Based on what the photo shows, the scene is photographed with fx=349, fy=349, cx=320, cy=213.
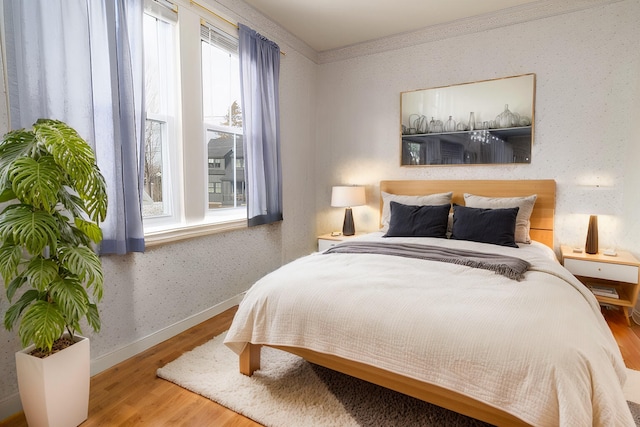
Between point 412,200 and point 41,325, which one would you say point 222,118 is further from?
point 41,325

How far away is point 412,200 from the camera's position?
11.2ft

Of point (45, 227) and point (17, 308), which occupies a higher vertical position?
point (45, 227)

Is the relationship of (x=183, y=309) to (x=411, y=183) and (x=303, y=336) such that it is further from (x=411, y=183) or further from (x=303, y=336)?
(x=411, y=183)

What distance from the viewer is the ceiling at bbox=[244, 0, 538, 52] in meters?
3.09

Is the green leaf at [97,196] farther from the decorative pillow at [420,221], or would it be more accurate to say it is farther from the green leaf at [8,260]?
the decorative pillow at [420,221]

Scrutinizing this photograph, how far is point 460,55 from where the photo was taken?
3.47 metres

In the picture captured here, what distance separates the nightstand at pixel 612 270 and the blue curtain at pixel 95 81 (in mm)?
3232

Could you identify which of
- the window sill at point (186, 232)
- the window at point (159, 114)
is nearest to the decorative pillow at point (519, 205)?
the window sill at point (186, 232)

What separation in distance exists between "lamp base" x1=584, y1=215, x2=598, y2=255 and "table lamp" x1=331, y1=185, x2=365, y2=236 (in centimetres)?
202

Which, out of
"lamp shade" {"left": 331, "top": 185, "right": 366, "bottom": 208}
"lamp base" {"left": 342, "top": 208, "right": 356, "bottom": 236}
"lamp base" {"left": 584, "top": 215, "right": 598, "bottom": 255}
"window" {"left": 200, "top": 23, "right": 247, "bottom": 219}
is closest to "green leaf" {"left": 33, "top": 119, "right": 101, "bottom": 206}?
"window" {"left": 200, "top": 23, "right": 247, "bottom": 219}

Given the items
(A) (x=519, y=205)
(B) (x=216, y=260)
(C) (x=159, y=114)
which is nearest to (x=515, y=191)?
(A) (x=519, y=205)

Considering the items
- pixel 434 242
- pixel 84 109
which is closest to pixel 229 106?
pixel 84 109

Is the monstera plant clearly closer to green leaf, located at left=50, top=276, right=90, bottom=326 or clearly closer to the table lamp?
green leaf, located at left=50, top=276, right=90, bottom=326

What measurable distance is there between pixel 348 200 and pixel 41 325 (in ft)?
9.30
